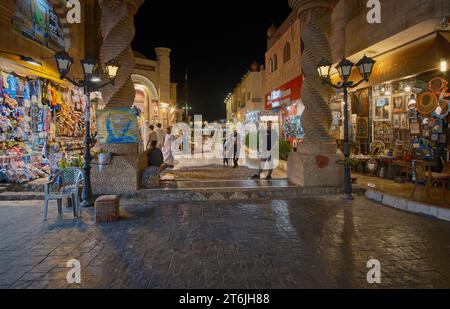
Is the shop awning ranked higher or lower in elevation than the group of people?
higher

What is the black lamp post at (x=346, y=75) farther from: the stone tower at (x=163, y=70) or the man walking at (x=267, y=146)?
the stone tower at (x=163, y=70)

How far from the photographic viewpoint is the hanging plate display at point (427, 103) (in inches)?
368

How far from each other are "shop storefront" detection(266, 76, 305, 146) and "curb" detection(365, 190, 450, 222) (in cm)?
934

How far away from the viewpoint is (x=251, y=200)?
7902mm

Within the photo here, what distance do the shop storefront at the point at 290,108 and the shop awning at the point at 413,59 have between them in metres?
5.34

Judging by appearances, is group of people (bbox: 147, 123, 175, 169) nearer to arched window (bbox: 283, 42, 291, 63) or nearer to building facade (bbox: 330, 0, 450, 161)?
building facade (bbox: 330, 0, 450, 161)

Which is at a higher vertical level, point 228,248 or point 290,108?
point 290,108

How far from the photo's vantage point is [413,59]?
10.1 metres

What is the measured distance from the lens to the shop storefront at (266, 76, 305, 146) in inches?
708

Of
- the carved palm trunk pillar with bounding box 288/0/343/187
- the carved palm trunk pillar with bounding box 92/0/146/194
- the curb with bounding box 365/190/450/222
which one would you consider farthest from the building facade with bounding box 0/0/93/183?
the curb with bounding box 365/190/450/222

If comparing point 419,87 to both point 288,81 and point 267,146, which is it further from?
point 288,81

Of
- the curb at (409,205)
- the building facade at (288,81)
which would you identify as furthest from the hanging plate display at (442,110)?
the building facade at (288,81)

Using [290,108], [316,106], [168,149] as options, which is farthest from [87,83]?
[290,108]

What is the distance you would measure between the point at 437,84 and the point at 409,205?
4589 mm
